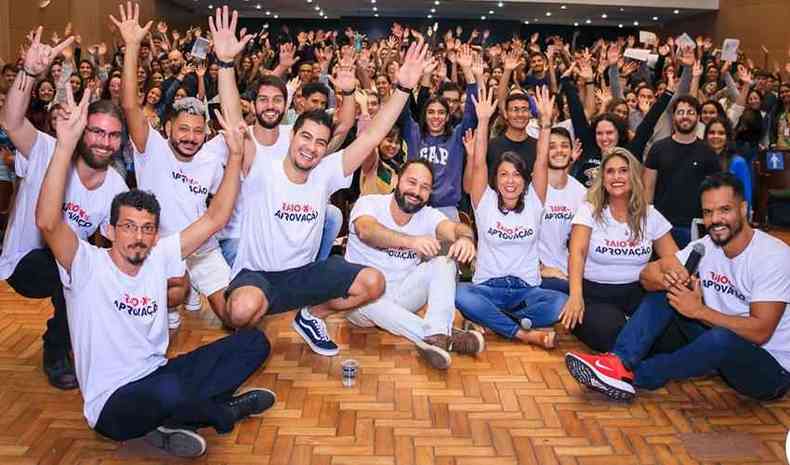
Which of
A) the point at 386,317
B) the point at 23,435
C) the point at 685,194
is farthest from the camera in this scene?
the point at 685,194

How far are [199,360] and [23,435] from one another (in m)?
0.83

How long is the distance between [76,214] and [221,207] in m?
0.81

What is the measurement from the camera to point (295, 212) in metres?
4.05

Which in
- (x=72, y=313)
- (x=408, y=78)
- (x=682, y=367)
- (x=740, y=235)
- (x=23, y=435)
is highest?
(x=408, y=78)

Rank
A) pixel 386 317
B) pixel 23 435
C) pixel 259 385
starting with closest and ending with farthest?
pixel 23 435 → pixel 259 385 → pixel 386 317

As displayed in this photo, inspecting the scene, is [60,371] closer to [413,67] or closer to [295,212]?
[295,212]

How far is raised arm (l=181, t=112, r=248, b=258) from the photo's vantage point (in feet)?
10.8

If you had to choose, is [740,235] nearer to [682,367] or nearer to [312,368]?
[682,367]

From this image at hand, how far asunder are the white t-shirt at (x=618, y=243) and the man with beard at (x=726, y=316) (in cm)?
55

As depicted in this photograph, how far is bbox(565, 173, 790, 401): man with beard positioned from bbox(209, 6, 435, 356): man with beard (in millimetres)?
1367

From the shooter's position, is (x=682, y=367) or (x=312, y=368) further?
(x=312, y=368)

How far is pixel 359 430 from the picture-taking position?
11.2 feet

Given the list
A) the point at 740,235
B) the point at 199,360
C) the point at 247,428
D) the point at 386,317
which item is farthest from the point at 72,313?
the point at 740,235

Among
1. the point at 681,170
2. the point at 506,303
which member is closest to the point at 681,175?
the point at 681,170
